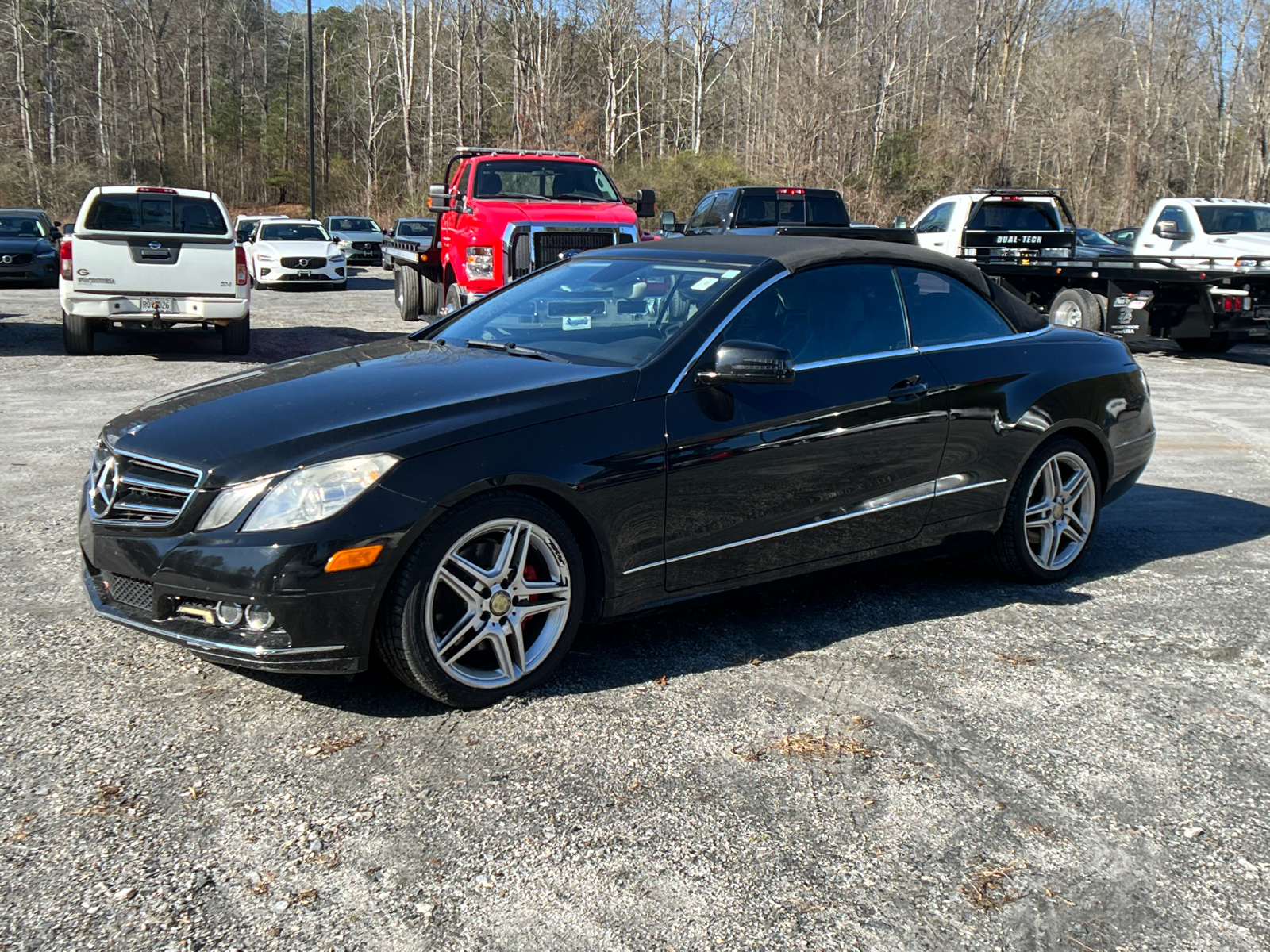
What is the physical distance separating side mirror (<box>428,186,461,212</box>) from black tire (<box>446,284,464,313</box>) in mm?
987

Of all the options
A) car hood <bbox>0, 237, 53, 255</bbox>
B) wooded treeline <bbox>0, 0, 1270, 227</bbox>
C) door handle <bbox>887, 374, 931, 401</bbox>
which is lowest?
door handle <bbox>887, 374, 931, 401</bbox>

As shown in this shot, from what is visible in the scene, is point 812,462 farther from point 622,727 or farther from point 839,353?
point 622,727

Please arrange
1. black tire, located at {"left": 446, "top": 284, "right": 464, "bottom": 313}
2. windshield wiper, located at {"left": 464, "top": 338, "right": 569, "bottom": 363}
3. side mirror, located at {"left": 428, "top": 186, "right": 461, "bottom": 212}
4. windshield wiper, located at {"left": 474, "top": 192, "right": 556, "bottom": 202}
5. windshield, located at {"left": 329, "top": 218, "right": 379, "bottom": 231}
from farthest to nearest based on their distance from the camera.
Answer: windshield, located at {"left": 329, "top": 218, "right": 379, "bottom": 231} < side mirror, located at {"left": 428, "top": 186, "right": 461, "bottom": 212} < black tire, located at {"left": 446, "top": 284, "right": 464, "bottom": 313} < windshield wiper, located at {"left": 474, "top": 192, "right": 556, "bottom": 202} < windshield wiper, located at {"left": 464, "top": 338, "right": 569, "bottom": 363}

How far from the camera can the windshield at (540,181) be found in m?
14.7

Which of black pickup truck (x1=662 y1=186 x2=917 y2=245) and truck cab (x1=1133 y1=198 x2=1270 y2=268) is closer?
truck cab (x1=1133 y1=198 x2=1270 y2=268)

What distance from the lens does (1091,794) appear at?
11.4ft

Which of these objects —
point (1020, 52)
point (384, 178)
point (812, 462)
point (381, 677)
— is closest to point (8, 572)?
point (381, 677)

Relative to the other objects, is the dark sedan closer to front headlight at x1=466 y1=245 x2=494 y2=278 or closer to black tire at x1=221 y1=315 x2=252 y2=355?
black tire at x1=221 y1=315 x2=252 y2=355

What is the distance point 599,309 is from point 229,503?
187 centimetres

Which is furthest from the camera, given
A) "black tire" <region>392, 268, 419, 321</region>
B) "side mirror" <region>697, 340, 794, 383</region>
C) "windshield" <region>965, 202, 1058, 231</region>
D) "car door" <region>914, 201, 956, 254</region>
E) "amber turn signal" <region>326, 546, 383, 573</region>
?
"car door" <region>914, 201, 956, 254</region>

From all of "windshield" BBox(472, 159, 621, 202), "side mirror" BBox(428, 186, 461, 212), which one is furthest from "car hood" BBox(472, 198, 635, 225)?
"side mirror" BBox(428, 186, 461, 212)

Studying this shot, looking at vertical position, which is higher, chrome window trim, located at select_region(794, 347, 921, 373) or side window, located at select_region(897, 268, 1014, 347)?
side window, located at select_region(897, 268, 1014, 347)

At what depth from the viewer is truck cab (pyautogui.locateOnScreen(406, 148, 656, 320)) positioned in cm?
1351

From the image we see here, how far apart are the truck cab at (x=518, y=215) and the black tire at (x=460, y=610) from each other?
9.60 m
